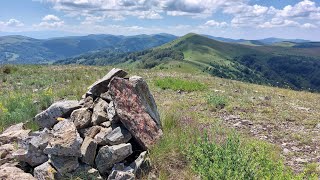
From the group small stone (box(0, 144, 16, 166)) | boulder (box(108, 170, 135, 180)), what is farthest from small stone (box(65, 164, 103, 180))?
small stone (box(0, 144, 16, 166))

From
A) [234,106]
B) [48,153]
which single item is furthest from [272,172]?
[234,106]

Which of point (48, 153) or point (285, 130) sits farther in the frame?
point (285, 130)

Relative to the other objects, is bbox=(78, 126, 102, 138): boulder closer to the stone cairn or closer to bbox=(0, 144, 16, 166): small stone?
the stone cairn

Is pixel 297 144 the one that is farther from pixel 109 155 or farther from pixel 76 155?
pixel 76 155

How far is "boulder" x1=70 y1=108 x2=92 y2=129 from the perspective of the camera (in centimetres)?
855

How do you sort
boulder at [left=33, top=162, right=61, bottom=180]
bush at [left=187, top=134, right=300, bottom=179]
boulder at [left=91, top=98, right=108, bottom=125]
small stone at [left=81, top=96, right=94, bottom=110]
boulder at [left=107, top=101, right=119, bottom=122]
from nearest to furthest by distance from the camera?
1. bush at [left=187, top=134, right=300, bottom=179]
2. boulder at [left=33, top=162, right=61, bottom=180]
3. boulder at [left=107, top=101, right=119, bottom=122]
4. boulder at [left=91, top=98, right=108, bottom=125]
5. small stone at [left=81, top=96, right=94, bottom=110]

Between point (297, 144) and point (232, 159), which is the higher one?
point (232, 159)

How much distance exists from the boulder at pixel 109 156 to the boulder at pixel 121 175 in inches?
21.4

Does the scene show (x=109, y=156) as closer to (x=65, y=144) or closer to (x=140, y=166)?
Answer: (x=140, y=166)

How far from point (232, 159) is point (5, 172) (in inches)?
200

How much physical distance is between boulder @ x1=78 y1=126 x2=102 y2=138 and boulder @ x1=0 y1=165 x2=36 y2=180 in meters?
1.66

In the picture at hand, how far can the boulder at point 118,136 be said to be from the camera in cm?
780

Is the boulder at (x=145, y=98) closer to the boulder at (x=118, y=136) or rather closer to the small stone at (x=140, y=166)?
the boulder at (x=118, y=136)

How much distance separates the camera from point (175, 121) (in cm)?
944
